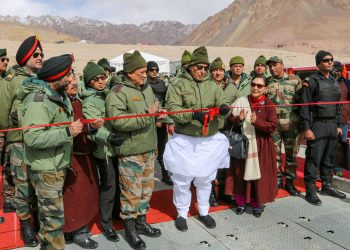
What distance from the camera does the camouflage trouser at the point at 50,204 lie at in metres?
2.99

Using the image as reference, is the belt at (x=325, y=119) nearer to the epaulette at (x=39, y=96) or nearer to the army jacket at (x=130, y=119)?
the army jacket at (x=130, y=119)

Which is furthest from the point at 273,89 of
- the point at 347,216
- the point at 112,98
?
the point at 112,98

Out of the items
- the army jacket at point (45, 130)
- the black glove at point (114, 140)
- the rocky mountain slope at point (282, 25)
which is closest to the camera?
the army jacket at point (45, 130)

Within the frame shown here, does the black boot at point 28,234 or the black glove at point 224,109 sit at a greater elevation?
the black glove at point 224,109

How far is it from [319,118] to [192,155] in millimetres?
1865

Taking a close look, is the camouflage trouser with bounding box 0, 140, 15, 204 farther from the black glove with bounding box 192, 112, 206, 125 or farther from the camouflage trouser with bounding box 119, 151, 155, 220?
the black glove with bounding box 192, 112, 206, 125

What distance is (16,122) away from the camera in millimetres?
3809

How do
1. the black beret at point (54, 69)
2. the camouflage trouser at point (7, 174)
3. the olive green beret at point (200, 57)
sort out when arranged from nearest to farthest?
the black beret at point (54, 69), the olive green beret at point (200, 57), the camouflage trouser at point (7, 174)

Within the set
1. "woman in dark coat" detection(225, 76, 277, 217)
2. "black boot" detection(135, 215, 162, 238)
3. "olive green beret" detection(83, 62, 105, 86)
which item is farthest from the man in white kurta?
"olive green beret" detection(83, 62, 105, 86)

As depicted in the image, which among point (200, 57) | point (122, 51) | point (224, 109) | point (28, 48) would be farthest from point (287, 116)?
point (122, 51)

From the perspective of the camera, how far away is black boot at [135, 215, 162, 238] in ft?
12.7

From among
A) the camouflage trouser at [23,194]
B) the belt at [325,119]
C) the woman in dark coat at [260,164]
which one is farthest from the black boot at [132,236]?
the belt at [325,119]

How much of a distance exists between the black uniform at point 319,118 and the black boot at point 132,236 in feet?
7.96

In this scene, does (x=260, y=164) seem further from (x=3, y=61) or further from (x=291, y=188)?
(x=3, y=61)
